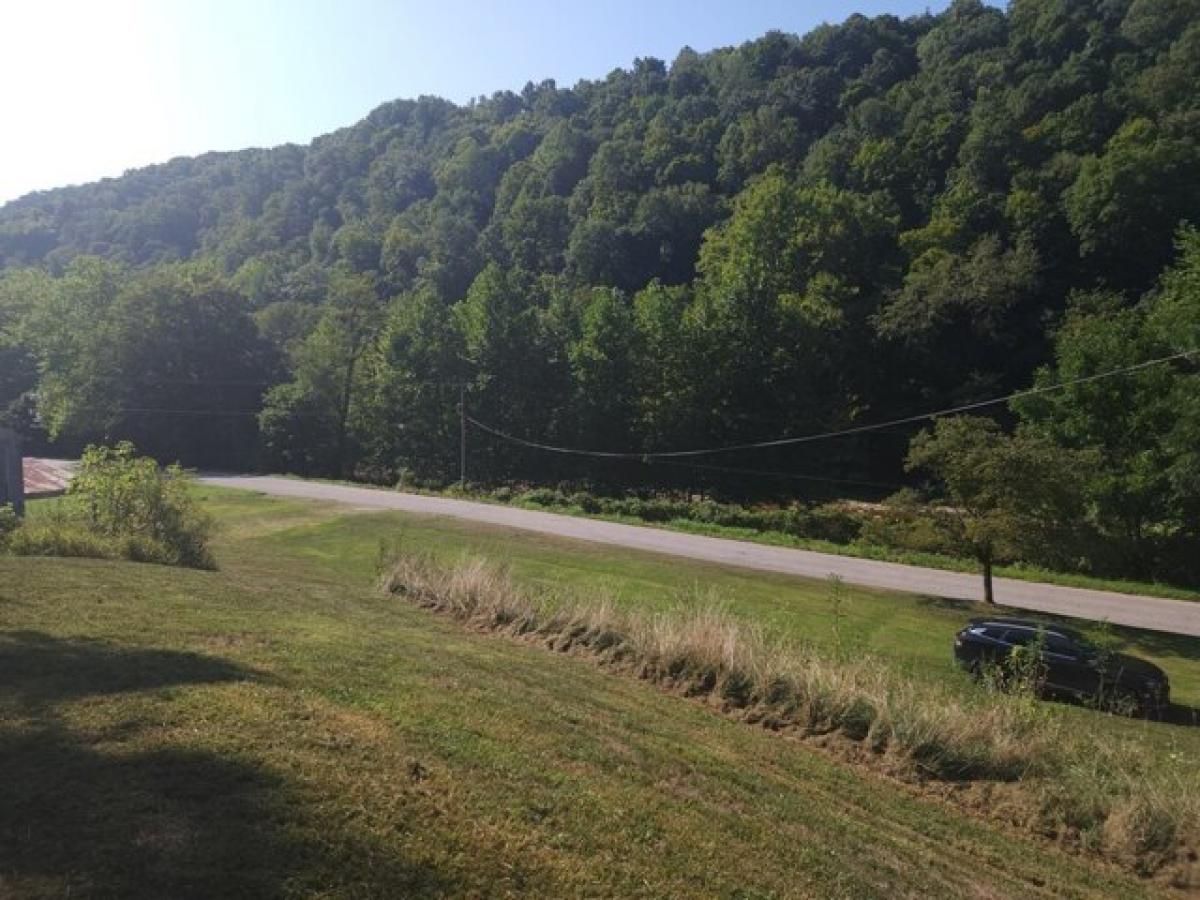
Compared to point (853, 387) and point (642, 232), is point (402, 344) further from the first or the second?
point (642, 232)

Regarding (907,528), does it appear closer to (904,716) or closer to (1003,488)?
(1003,488)

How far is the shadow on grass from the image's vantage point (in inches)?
155

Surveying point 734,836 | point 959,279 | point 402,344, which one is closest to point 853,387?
point 959,279

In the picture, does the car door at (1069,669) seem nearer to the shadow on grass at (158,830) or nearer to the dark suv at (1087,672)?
the dark suv at (1087,672)

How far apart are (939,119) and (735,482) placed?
47249 mm

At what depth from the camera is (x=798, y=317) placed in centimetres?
5756

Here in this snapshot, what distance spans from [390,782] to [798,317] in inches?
2190

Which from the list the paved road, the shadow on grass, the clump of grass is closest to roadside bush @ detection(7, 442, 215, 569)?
the clump of grass

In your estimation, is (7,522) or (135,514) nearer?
(7,522)

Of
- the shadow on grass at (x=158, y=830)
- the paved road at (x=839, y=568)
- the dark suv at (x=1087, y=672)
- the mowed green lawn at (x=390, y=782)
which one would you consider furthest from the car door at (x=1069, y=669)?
the shadow on grass at (x=158, y=830)

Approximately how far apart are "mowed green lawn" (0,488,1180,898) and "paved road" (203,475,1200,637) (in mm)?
19006

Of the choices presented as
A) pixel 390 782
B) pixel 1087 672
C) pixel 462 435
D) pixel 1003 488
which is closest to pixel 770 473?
pixel 462 435

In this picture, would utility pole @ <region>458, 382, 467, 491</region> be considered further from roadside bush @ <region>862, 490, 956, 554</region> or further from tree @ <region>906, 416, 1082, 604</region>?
tree @ <region>906, 416, 1082, 604</region>

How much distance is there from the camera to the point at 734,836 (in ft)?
19.0
